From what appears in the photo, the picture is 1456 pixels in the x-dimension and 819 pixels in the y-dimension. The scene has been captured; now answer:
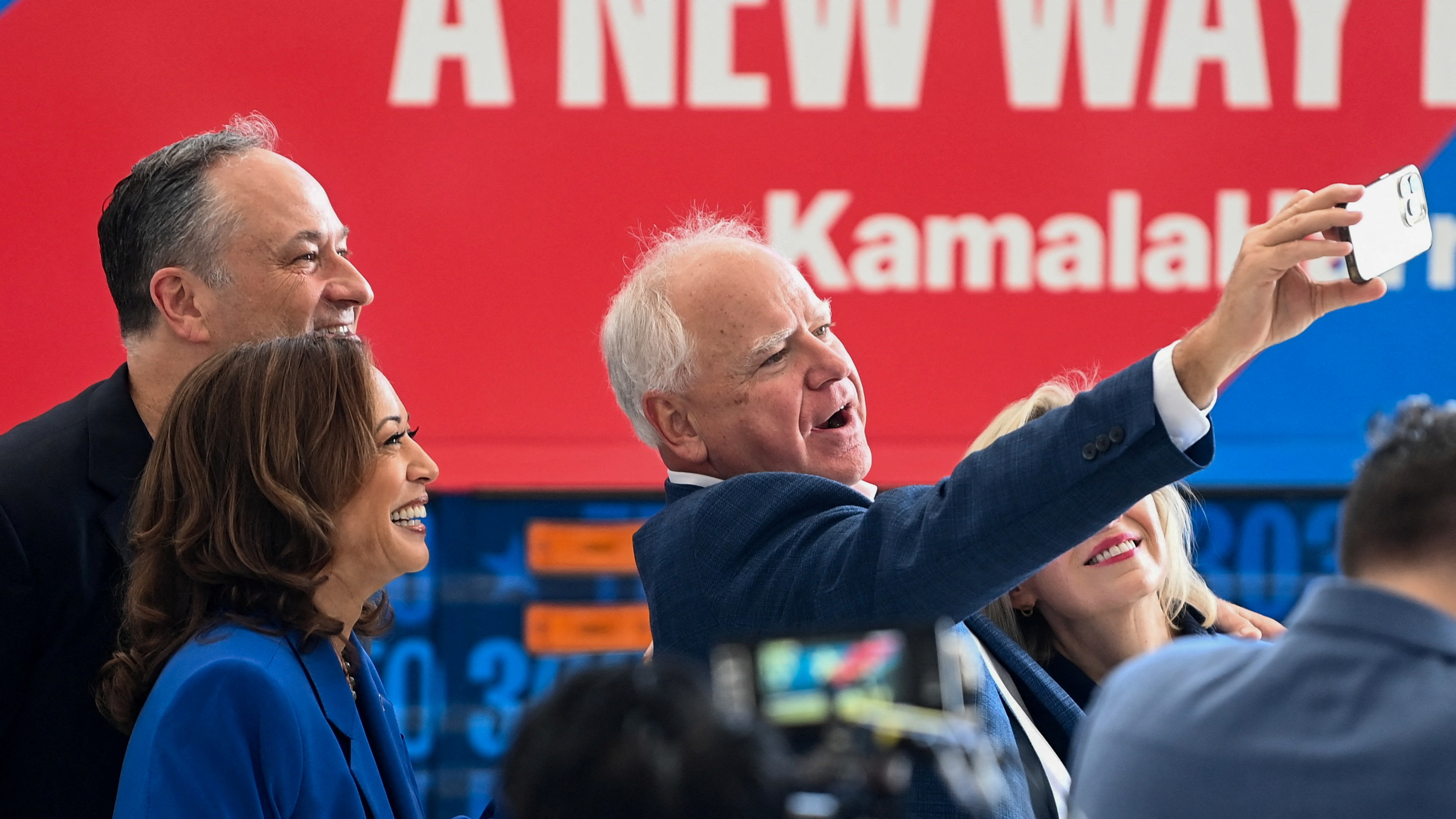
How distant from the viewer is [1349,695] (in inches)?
47.9

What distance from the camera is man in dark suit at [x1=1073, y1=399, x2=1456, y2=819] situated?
1.17 metres

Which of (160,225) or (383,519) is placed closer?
(383,519)

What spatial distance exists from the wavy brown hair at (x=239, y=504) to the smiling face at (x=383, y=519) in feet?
0.09

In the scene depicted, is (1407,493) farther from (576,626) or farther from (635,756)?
(576,626)

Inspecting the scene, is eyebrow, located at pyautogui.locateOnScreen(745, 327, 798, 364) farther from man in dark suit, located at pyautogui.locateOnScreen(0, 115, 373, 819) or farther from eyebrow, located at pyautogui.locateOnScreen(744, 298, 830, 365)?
man in dark suit, located at pyautogui.locateOnScreen(0, 115, 373, 819)

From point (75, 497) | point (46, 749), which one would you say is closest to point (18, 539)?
point (75, 497)

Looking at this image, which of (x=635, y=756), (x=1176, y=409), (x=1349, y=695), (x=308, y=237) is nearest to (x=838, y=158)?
(x=308, y=237)

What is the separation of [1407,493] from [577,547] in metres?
2.12

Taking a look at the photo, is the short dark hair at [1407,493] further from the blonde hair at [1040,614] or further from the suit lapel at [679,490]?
the blonde hair at [1040,614]

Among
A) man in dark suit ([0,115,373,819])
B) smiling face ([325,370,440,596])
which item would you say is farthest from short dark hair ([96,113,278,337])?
smiling face ([325,370,440,596])

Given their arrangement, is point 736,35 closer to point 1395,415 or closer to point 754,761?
point 1395,415

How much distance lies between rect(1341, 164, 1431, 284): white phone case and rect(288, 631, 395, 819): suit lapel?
3.91 ft

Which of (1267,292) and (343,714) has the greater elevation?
(1267,292)

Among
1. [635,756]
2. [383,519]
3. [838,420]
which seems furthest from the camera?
[838,420]
